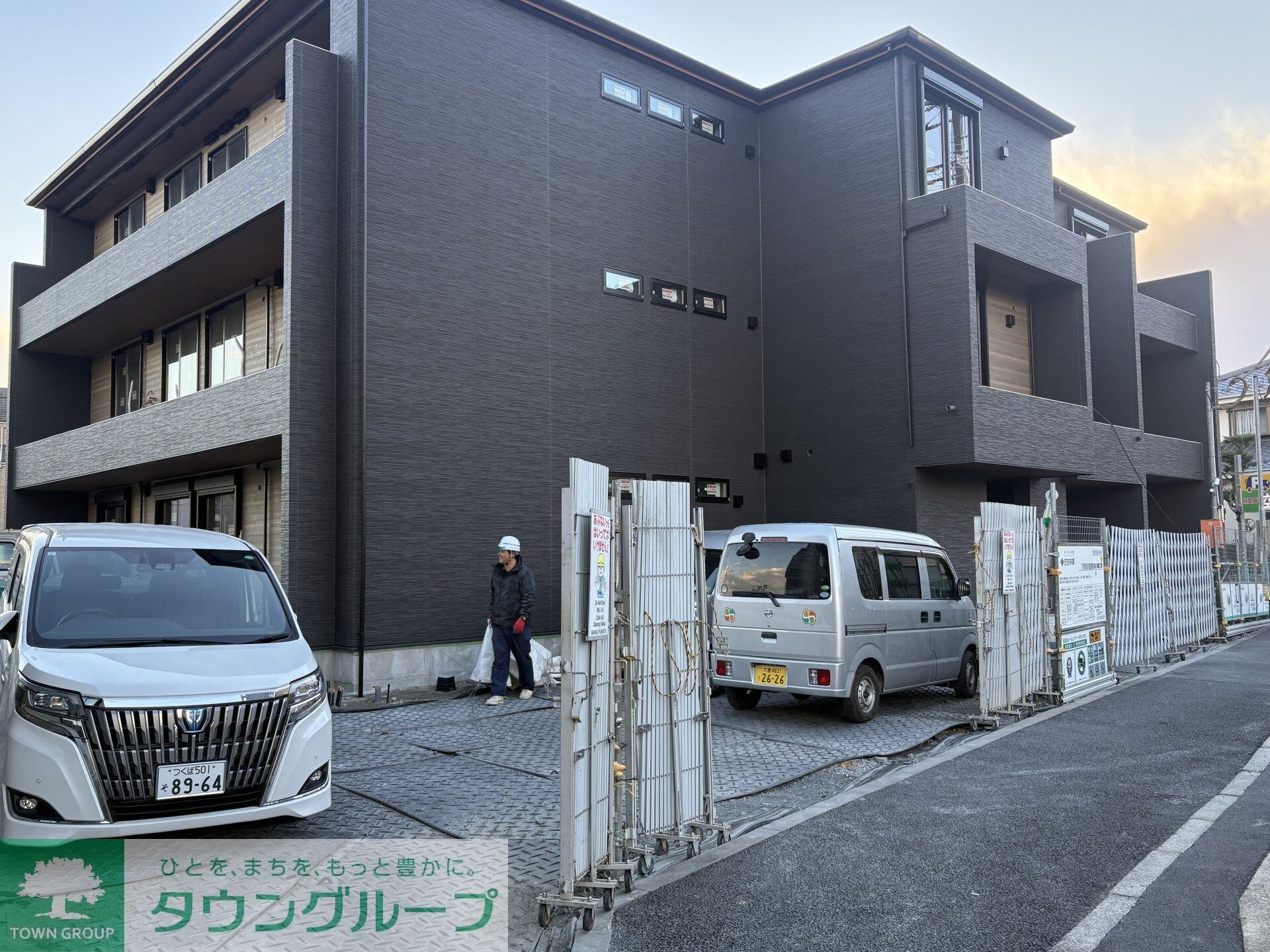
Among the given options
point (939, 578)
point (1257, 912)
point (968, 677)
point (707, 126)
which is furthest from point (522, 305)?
point (1257, 912)

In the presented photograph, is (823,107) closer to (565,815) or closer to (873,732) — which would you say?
(873,732)

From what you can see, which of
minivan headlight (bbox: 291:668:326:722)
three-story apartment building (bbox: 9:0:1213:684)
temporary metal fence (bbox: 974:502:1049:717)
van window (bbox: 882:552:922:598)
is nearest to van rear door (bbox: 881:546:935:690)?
van window (bbox: 882:552:922:598)

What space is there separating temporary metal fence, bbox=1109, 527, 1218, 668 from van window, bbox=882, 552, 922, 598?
3.80 meters

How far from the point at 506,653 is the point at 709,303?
829cm

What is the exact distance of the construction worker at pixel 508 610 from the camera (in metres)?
10.6

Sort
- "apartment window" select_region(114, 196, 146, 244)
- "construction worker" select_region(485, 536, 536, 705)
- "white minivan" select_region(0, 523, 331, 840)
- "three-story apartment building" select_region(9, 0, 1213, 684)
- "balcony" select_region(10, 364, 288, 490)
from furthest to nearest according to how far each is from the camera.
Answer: "apartment window" select_region(114, 196, 146, 244) < "balcony" select_region(10, 364, 288, 490) < "three-story apartment building" select_region(9, 0, 1213, 684) < "construction worker" select_region(485, 536, 536, 705) < "white minivan" select_region(0, 523, 331, 840)

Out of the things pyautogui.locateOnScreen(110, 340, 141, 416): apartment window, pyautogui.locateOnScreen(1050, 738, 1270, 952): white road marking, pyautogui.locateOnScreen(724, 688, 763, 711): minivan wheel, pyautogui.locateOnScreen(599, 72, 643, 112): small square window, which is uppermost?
pyautogui.locateOnScreen(599, 72, 643, 112): small square window

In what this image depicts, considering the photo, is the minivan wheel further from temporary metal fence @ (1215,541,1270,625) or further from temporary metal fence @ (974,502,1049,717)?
temporary metal fence @ (1215,541,1270,625)

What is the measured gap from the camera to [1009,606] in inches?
394

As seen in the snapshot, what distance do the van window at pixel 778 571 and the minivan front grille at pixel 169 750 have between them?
555 cm

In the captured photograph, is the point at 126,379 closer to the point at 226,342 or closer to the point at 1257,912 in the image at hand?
the point at 226,342

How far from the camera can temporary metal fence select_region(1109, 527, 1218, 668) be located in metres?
13.1

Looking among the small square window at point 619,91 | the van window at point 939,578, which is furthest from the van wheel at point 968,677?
the small square window at point 619,91

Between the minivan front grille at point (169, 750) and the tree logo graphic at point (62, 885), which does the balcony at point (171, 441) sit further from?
the tree logo graphic at point (62, 885)
